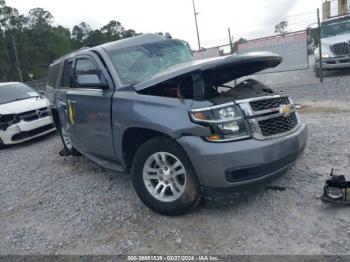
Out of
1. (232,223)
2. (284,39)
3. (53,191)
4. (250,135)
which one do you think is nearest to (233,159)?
(250,135)

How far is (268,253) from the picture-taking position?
271 centimetres

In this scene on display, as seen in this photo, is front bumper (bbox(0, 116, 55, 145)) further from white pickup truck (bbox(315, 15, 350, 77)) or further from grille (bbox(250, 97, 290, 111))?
white pickup truck (bbox(315, 15, 350, 77))

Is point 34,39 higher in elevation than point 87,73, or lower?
higher

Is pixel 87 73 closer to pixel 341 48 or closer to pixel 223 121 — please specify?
pixel 223 121

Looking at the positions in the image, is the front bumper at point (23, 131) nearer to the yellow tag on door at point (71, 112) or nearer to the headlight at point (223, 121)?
the yellow tag on door at point (71, 112)

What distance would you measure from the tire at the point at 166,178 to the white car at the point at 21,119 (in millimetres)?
4589

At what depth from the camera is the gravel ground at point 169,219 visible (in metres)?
2.90

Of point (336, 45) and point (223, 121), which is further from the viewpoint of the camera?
point (336, 45)

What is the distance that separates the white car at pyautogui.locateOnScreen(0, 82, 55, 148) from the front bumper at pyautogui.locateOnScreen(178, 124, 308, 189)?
5247 mm

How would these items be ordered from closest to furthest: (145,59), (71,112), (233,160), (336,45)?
1. (233,160)
2. (145,59)
3. (71,112)
4. (336,45)

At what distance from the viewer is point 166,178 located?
3.42 m

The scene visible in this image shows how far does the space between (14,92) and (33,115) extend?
147 centimetres

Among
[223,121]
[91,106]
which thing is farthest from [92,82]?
[223,121]

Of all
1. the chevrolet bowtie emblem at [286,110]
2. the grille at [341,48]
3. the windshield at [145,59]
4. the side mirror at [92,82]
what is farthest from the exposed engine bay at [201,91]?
the grille at [341,48]
